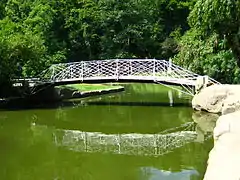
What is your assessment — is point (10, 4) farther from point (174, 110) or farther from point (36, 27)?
point (174, 110)

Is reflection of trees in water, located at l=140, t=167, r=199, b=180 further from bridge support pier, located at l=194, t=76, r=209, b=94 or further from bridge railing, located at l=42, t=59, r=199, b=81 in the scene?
bridge railing, located at l=42, t=59, r=199, b=81

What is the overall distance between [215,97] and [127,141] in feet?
15.6

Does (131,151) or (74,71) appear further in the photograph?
(74,71)

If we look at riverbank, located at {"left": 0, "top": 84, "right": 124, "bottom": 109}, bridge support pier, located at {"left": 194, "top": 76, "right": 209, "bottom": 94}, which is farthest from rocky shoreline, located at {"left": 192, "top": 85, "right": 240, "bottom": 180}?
riverbank, located at {"left": 0, "top": 84, "right": 124, "bottom": 109}

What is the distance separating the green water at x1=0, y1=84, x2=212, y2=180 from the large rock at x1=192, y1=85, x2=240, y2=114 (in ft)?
1.99

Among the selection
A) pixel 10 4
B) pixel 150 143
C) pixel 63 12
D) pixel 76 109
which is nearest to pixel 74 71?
pixel 76 109

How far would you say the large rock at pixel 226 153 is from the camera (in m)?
4.48

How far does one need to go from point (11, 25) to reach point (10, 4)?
9.62m

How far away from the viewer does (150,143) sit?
1195 centimetres

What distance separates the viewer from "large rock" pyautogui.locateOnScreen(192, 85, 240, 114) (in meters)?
14.7

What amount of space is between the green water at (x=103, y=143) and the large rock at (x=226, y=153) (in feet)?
8.37

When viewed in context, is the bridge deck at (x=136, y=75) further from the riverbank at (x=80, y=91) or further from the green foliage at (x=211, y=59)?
the green foliage at (x=211, y=59)

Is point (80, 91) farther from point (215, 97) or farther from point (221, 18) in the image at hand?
point (221, 18)

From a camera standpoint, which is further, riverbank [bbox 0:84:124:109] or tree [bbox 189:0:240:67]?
riverbank [bbox 0:84:124:109]
